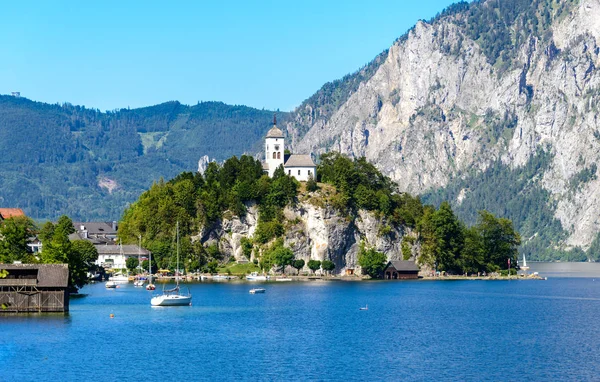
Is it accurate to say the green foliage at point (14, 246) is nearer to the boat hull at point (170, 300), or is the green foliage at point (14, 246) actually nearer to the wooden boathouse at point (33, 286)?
the boat hull at point (170, 300)

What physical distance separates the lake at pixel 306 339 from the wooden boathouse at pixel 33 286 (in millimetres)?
3605

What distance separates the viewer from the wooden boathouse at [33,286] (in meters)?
115

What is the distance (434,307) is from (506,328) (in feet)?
85.6

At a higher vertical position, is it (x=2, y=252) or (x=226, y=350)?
(x=2, y=252)

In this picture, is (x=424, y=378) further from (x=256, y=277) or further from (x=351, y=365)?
(x=256, y=277)

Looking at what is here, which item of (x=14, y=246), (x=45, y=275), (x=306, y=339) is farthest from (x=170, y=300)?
(x=306, y=339)

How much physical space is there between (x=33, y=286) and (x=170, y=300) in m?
24.9

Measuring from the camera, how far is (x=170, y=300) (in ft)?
449

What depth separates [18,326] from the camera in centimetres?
10444

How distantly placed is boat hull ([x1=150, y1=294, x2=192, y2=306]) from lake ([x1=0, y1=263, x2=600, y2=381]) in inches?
84.2

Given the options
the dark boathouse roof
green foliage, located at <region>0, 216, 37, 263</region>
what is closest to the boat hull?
green foliage, located at <region>0, 216, 37, 263</region>

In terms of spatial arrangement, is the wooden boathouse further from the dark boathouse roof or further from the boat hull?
the boat hull

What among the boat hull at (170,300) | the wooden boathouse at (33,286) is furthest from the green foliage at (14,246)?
the wooden boathouse at (33,286)

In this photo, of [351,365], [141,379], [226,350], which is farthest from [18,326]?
[351,365]
